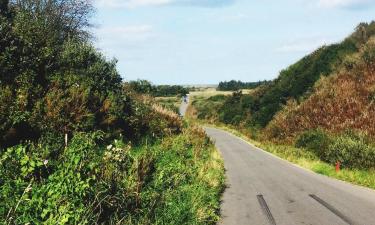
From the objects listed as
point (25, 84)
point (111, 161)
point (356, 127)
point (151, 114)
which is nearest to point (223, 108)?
point (356, 127)

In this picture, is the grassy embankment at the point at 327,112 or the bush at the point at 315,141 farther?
the bush at the point at 315,141

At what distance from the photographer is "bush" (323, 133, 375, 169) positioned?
23.5 m

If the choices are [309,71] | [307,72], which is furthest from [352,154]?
[307,72]

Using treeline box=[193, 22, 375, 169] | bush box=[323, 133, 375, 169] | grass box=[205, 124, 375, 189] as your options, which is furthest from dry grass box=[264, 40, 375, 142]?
bush box=[323, 133, 375, 169]

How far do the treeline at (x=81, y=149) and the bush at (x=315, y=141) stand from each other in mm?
7814

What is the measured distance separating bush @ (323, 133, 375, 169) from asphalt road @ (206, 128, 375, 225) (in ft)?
8.42

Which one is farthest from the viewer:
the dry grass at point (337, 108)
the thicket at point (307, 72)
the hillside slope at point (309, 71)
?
the hillside slope at point (309, 71)

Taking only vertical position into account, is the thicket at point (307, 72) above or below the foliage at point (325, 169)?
above

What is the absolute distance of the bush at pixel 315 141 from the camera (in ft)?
101

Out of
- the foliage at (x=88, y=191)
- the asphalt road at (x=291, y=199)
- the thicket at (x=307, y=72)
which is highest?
the thicket at (x=307, y=72)

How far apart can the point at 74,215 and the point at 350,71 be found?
40273 millimetres

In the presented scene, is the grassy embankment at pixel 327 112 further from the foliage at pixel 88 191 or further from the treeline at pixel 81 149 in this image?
the foliage at pixel 88 191

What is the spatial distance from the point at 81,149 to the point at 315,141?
2658 cm

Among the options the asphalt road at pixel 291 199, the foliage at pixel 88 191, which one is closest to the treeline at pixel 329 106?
the asphalt road at pixel 291 199
